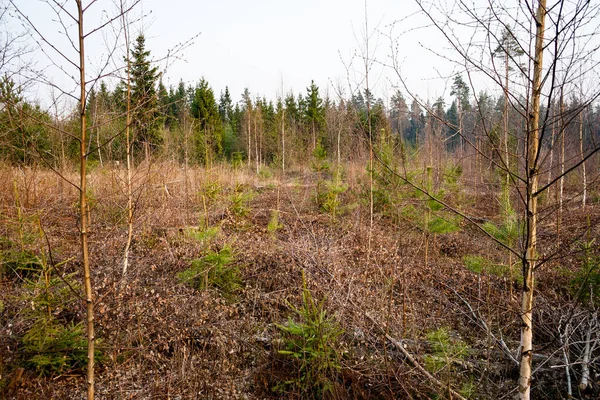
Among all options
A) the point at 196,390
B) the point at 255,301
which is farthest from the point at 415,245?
the point at 196,390

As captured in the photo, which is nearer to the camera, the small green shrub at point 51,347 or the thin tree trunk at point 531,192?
the thin tree trunk at point 531,192

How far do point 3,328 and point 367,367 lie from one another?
3363mm

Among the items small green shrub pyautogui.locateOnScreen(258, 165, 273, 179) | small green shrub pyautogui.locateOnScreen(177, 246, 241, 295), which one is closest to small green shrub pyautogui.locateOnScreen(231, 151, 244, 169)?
small green shrub pyautogui.locateOnScreen(258, 165, 273, 179)

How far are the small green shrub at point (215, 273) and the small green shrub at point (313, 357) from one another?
68.0 inches

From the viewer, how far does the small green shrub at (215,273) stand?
4.73 metres

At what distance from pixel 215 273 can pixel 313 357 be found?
2102mm

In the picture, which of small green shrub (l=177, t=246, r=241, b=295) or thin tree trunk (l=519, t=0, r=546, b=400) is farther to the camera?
small green shrub (l=177, t=246, r=241, b=295)

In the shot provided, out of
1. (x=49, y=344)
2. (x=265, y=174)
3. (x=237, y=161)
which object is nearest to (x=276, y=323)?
(x=49, y=344)

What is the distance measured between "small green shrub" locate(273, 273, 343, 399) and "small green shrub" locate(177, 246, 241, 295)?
173 cm

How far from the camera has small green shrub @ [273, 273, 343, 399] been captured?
3111 mm

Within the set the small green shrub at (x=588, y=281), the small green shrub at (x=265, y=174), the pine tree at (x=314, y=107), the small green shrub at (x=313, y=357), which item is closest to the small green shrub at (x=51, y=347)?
the small green shrub at (x=313, y=357)

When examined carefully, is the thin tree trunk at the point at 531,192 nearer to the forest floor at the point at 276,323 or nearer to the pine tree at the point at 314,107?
the forest floor at the point at 276,323

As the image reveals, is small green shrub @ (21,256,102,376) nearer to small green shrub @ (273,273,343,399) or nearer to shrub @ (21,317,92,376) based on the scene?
shrub @ (21,317,92,376)

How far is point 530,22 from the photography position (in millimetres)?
1773
